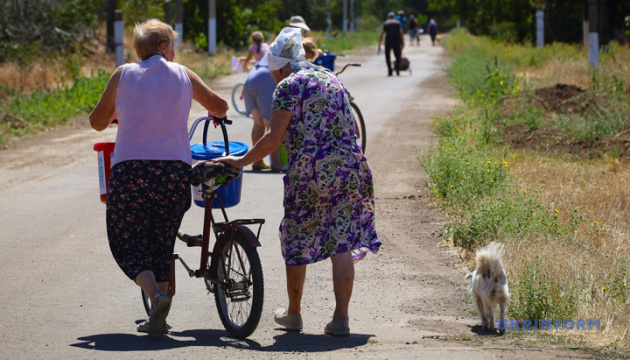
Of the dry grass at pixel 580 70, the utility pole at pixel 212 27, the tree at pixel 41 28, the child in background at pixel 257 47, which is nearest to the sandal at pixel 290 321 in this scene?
the child in background at pixel 257 47

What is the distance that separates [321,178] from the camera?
15.8ft

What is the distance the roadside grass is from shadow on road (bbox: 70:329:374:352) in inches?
44.6

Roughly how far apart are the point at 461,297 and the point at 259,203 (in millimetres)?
3893

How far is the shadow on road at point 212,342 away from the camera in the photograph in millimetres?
4711

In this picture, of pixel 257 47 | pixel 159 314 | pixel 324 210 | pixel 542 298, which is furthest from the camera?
pixel 257 47

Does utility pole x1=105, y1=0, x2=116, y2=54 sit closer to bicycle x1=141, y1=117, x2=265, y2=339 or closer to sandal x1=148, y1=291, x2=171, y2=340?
bicycle x1=141, y1=117, x2=265, y2=339

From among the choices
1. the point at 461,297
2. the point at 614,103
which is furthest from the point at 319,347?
the point at 614,103

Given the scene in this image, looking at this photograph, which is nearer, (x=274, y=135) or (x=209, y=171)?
(x=209, y=171)

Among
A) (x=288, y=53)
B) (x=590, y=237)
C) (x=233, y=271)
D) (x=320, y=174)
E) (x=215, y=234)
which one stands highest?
(x=288, y=53)

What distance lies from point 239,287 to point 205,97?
1.12m

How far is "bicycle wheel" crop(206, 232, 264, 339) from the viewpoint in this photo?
4758mm

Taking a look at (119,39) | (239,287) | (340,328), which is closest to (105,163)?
(239,287)

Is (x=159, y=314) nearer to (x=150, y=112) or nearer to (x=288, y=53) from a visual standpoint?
(x=150, y=112)

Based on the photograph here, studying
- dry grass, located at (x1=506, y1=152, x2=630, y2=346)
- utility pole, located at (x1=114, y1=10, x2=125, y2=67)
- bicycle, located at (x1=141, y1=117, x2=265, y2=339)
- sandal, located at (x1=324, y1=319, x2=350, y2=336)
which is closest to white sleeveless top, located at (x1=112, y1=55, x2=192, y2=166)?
bicycle, located at (x1=141, y1=117, x2=265, y2=339)
